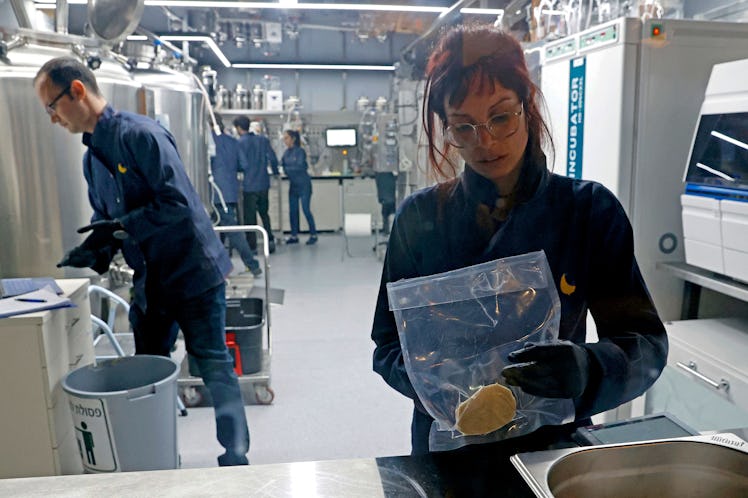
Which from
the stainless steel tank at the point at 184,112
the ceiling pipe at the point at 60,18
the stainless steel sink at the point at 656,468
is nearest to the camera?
the stainless steel sink at the point at 656,468

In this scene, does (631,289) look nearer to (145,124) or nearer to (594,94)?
(594,94)

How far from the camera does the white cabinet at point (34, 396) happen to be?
1.66 meters

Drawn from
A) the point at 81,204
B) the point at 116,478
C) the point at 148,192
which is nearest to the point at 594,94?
the point at 148,192

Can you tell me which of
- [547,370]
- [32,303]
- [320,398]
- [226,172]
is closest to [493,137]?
[547,370]

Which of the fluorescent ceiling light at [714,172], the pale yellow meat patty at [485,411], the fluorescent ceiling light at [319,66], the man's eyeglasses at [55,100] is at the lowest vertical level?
the pale yellow meat patty at [485,411]

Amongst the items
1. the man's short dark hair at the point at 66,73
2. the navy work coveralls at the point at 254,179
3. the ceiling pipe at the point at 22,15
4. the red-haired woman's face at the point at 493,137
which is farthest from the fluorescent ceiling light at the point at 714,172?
the navy work coveralls at the point at 254,179

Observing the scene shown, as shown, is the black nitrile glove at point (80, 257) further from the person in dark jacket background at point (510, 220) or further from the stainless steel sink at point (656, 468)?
the stainless steel sink at point (656, 468)

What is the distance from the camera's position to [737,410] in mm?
1618

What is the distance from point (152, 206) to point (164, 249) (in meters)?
0.15

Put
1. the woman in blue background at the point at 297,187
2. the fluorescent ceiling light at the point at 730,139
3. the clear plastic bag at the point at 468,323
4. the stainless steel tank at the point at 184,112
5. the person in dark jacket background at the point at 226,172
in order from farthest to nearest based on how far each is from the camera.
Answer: the woman in blue background at the point at 297,187, the person in dark jacket background at the point at 226,172, the stainless steel tank at the point at 184,112, the fluorescent ceiling light at the point at 730,139, the clear plastic bag at the point at 468,323

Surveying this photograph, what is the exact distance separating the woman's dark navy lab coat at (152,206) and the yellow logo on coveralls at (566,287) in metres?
1.28

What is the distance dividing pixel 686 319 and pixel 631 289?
1200 millimetres

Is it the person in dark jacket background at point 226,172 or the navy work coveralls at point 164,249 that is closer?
the navy work coveralls at point 164,249

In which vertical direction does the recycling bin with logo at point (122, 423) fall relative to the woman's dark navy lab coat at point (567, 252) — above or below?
below
